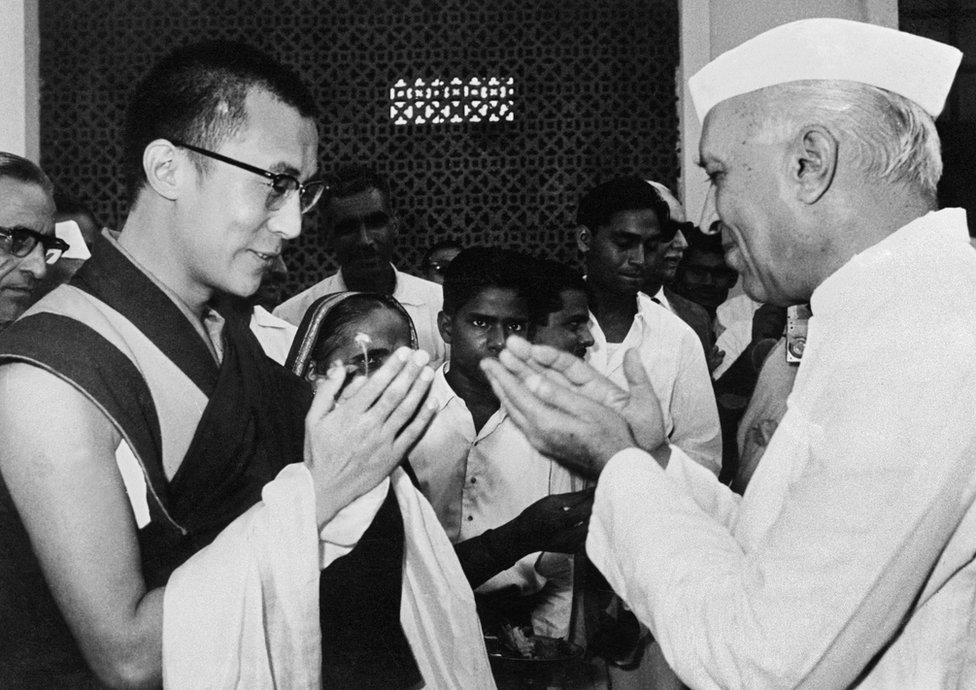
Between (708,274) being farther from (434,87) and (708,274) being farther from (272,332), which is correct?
(272,332)

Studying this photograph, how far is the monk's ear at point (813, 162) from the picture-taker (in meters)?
1.86

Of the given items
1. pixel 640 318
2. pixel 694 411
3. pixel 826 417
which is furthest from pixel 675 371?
pixel 826 417

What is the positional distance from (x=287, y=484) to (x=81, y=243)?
9.37 ft

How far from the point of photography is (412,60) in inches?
274

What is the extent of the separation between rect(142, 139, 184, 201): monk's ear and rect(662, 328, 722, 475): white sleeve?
253 cm

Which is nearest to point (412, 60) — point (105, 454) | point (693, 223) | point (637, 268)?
point (693, 223)

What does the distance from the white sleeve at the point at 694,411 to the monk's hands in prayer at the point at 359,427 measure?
7.76ft

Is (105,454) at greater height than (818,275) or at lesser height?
lesser

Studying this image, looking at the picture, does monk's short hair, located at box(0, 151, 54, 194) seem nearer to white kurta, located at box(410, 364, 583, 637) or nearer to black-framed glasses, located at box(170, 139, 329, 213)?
white kurta, located at box(410, 364, 583, 637)

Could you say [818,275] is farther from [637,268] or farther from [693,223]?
[693,223]

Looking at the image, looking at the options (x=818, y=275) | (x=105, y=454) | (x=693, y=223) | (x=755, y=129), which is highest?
(x=755, y=129)

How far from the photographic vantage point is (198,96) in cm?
218

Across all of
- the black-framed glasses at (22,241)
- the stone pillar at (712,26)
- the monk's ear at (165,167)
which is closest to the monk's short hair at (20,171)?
the black-framed glasses at (22,241)

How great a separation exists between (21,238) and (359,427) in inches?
71.2
